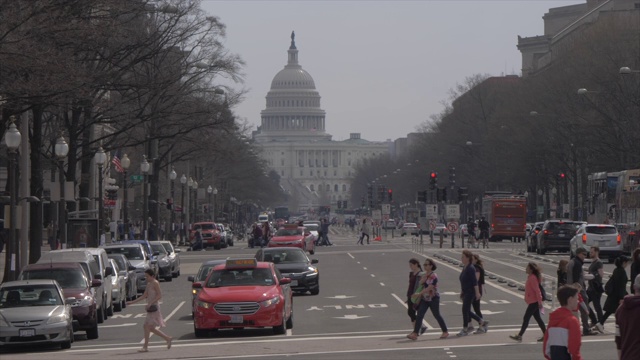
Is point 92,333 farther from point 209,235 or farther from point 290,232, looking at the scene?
point 209,235

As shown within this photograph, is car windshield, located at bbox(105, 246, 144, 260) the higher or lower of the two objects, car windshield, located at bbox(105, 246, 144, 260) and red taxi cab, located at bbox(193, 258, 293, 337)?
the higher

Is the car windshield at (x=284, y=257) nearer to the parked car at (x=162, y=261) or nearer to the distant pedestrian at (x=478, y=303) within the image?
the parked car at (x=162, y=261)

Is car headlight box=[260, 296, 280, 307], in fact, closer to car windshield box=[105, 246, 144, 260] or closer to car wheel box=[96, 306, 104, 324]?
car wheel box=[96, 306, 104, 324]

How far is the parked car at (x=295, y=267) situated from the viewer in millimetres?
38344

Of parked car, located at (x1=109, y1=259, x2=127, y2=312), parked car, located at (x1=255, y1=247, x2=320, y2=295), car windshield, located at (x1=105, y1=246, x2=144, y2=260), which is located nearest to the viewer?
parked car, located at (x1=109, y1=259, x2=127, y2=312)

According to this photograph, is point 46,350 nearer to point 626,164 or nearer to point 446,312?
point 446,312

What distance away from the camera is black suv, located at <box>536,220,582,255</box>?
63906 millimetres

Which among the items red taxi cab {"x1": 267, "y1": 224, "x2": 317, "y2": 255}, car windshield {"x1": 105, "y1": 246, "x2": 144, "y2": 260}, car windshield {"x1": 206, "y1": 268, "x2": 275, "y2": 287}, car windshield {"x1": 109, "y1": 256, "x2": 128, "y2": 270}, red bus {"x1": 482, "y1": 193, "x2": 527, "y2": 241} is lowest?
car windshield {"x1": 206, "y1": 268, "x2": 275, "y2": 287}

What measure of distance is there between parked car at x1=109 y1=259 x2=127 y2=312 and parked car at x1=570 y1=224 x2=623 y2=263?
22.6m

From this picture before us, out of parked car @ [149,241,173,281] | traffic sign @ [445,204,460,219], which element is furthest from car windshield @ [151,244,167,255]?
traffic sign @ [445,204,460,219]

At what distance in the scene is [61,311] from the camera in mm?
25344

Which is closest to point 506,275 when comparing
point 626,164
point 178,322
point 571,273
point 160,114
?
point 160,114

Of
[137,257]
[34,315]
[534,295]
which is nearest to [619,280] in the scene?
[534,295]

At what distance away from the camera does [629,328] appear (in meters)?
13.3
